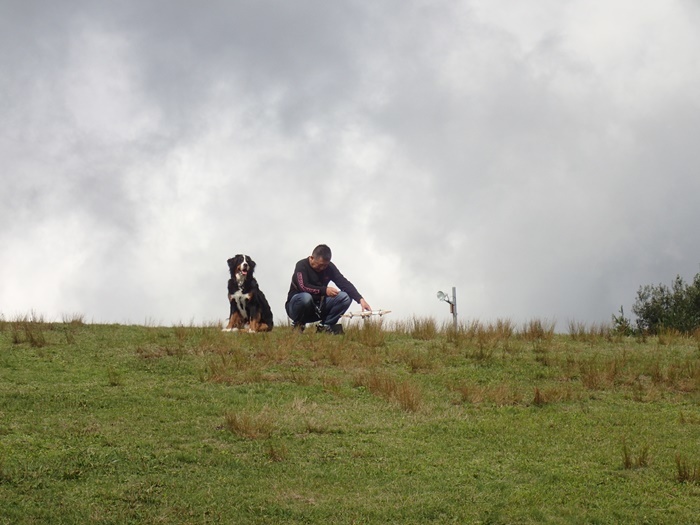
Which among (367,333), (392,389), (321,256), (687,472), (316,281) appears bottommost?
(687,472)

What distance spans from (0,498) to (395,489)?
138 inches

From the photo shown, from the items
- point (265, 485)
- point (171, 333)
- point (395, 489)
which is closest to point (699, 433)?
point (395, 489)

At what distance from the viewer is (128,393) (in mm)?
12359

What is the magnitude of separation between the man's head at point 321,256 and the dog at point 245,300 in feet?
4.05

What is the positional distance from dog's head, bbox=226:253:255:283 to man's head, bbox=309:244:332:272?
139cm

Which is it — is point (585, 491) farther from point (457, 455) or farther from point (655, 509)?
point (457, 455)

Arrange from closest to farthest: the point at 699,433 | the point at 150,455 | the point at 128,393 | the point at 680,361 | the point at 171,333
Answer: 1. the point at 150,455
2. the point at 699,433
3. the point at 128,393
4. the point at 680,361
5. the point at 171,333

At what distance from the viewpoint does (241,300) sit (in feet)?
58.1

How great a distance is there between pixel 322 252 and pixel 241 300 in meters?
1.88

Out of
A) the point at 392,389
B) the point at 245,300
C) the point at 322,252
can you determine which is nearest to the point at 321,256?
the point at 322,252

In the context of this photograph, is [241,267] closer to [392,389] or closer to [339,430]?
[392,389]

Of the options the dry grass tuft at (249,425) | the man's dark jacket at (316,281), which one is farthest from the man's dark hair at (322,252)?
the dry grass tuft at (249,425)

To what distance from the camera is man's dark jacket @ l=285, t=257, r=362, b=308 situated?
18312 millimetres

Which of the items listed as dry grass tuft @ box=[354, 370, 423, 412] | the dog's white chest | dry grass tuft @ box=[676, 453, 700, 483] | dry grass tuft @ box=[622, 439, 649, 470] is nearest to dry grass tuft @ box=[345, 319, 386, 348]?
the dog's white chest
